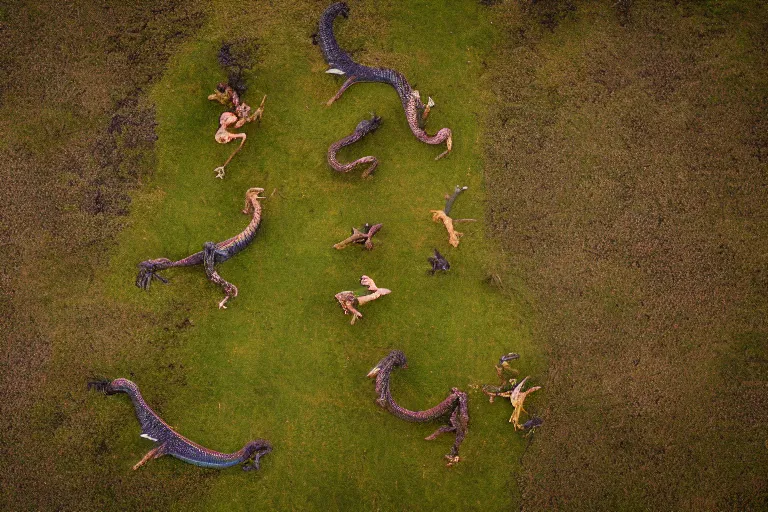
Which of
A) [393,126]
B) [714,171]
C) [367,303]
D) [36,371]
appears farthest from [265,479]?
[714,171]

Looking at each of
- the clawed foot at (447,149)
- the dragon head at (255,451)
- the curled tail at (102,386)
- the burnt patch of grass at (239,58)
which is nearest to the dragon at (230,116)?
the burnt patch of grass at (239,58)

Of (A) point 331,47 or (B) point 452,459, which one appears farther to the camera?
(A) point 331,47

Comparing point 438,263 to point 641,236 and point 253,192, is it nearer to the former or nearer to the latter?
point 253,192

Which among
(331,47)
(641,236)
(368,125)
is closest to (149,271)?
(368,125)

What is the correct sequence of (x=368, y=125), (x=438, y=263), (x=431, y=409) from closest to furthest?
(x=431, y=409) → (x=438, y=263) → (x=368, y=125)

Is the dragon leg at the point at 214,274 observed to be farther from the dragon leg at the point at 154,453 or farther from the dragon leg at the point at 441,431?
the dragon leg at the point at 441,431

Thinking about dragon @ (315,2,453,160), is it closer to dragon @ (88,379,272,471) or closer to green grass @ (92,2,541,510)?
green grass @ (92,2,541,510)

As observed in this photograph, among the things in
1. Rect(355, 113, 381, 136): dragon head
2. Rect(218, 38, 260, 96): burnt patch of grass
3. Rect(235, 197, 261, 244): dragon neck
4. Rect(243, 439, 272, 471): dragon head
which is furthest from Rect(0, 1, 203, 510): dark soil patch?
Rect(355, 113, 381, 136): dragon head
